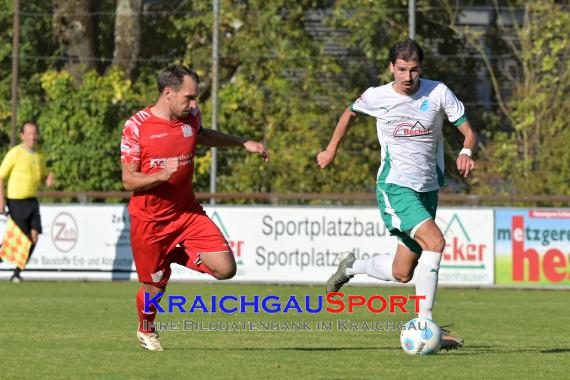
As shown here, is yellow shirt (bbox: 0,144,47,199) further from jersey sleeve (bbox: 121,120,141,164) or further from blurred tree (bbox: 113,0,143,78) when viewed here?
jersey sleeve (bbox: 121,120,141,164)

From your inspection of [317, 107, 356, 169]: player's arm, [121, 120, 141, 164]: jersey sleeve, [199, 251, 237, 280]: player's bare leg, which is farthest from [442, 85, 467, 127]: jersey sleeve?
[121, 120, 141, 164]: jersey sleeve

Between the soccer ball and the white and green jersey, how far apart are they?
1.07 meters

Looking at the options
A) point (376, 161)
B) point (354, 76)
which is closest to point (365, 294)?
point (376, 161)

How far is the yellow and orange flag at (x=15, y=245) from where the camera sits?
18.2 meters

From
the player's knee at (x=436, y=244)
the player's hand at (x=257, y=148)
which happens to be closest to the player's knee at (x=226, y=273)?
the player's hand at (x=257, y=148)

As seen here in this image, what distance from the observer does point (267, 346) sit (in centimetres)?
967

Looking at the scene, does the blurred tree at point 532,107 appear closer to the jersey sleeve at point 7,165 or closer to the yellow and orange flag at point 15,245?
the yellow and orange flag at point 15,245

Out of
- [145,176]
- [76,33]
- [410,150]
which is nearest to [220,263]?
[145,176]

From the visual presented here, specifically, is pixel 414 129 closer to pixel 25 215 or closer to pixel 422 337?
pixel 422 337

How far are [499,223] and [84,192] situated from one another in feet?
20.5

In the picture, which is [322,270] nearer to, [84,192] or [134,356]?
[84,192]

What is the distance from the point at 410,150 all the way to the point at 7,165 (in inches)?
379

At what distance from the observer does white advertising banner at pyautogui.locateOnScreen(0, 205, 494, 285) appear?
59.9 ft

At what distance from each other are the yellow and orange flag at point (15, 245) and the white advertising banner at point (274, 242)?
1.35 feet
